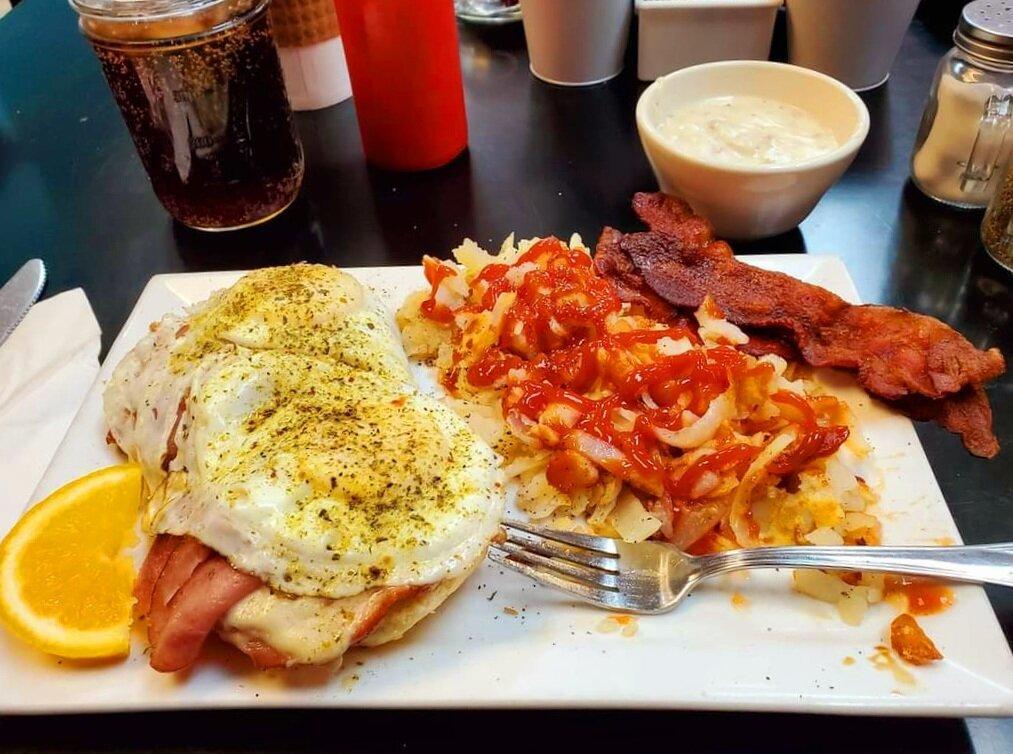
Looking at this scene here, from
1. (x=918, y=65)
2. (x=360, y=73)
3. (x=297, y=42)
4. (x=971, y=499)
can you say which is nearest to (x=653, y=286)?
(x=971, y=499)

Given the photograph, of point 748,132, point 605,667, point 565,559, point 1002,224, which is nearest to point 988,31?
point 1002,224

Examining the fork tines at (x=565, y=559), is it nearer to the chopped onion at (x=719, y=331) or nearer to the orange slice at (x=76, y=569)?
the chopped onion at (x=719, y=331)

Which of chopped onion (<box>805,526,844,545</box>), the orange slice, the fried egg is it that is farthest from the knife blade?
chopped onion (<box>805,526,844,545</box>)

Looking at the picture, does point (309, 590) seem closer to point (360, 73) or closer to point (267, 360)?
point (267, 360)

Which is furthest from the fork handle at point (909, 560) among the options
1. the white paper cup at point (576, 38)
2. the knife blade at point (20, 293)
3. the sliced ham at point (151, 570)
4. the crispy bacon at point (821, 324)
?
the white paper cup at point (576, 38)

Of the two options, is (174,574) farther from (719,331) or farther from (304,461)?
(719,331)

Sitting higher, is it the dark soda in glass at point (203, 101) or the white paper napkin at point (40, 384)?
the dark soda in glass at point (203, 101)
